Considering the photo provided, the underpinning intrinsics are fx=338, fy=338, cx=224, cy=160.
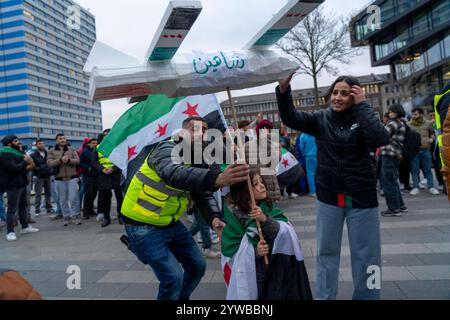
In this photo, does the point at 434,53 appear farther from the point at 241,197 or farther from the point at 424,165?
the point at 241,197

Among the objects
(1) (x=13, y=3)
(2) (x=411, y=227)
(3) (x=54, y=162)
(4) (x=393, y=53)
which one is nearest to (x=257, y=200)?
(2) (x=411, y=227)

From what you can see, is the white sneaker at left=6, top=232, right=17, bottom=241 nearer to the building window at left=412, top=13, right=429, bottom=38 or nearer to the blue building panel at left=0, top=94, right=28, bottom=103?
the building window at left=412, top=13, right=429, bottom=38

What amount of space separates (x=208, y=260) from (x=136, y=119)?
287 cm

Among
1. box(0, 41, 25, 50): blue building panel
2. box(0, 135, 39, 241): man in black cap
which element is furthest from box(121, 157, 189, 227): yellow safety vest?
box(0, 41, 25, 50): blue building panel

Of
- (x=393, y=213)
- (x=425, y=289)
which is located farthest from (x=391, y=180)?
(x=425, y=289)

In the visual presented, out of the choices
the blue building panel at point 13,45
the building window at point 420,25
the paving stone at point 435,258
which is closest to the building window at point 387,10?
the building window at point 420,25

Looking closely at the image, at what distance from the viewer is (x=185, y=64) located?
2271mm

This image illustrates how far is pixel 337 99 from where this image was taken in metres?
2.68

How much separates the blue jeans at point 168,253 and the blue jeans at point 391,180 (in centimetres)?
446

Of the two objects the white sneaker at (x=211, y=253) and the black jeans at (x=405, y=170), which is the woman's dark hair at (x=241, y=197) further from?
the black jeans at (x=405, y=170)

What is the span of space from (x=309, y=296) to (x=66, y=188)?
6.87 meters

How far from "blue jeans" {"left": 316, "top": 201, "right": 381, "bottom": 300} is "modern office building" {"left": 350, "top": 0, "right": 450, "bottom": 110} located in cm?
3137

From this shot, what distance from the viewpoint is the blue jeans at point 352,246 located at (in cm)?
259
